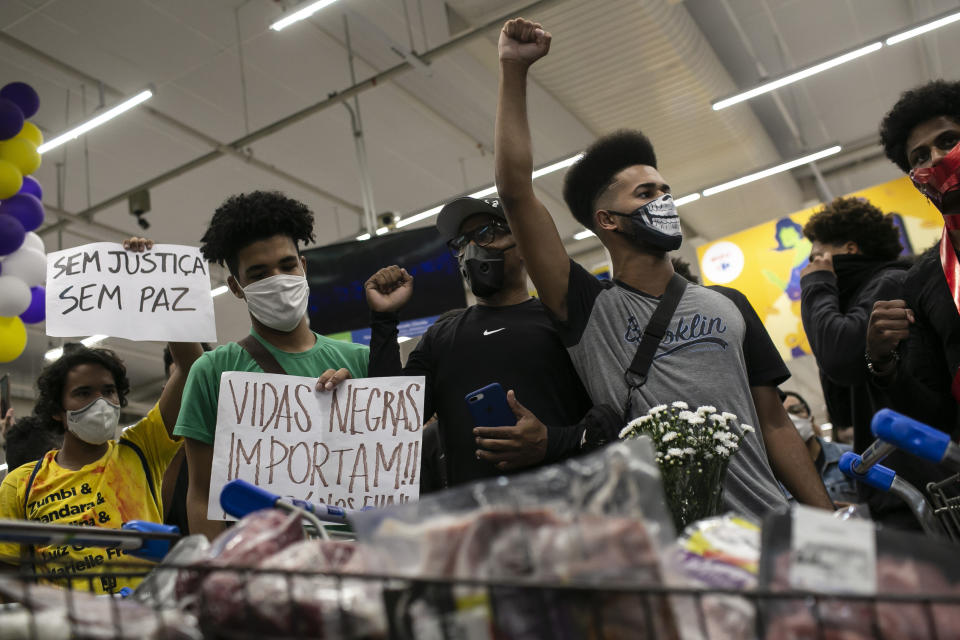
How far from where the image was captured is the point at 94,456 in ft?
10.3

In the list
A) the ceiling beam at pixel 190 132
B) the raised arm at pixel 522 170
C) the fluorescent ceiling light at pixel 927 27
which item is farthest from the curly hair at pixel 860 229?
the ceiling beam at pixel 190 132

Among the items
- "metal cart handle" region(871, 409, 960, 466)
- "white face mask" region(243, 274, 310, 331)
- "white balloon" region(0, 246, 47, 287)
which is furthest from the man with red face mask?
"white balloon" region(0, 246, 47, 287)

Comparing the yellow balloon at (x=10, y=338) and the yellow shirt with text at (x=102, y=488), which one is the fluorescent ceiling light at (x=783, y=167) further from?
the yellow shirt with text at (x=102, y=488)

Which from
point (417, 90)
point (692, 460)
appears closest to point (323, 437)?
point (692, 460)

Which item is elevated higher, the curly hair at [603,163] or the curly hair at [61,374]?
the curly hair at [603,163]

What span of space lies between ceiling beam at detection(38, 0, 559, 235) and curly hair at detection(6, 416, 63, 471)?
5.23 meters

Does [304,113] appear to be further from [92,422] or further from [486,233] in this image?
[486,233]

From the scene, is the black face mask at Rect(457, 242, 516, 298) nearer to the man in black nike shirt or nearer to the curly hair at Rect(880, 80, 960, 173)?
the man in black nike shirt

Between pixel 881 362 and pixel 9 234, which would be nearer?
pixel 881 362

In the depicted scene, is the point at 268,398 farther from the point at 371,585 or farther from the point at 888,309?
the point at 888,309

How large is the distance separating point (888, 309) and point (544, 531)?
5.94 feet

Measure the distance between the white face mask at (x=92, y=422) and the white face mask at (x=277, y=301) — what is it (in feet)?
3.39

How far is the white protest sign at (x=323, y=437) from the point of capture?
194 cm

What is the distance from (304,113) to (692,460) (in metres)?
8.56
